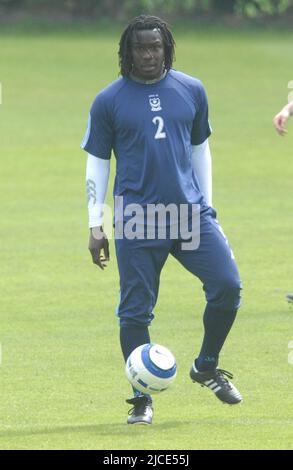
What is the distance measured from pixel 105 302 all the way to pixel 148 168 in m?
5.12

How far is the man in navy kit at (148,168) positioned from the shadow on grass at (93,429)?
0.11 metres

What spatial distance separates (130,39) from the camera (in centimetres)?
977

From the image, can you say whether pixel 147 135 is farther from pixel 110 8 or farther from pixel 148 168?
pixel 110 8

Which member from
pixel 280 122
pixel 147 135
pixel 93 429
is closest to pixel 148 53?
pixel 147 135

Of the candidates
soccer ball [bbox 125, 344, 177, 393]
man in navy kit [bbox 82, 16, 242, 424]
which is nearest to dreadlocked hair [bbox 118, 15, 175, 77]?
man in navy kit [bbox 82, 16, 242, 424]

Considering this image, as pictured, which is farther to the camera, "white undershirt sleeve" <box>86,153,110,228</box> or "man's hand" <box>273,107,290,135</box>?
"man's hand" <box>273,107,290,135</box>

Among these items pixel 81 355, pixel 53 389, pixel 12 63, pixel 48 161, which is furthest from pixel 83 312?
pixel 12 63

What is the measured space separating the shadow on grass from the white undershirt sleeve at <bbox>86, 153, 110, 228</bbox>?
1.32 metres

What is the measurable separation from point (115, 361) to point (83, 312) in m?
2.28

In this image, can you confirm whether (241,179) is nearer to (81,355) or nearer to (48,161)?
(48,161)

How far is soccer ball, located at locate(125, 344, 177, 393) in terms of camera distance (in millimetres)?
9578

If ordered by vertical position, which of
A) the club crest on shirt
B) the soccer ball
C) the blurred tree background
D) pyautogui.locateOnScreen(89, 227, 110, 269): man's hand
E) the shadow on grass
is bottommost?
the shadow on grass

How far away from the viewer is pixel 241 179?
24172 millimetres

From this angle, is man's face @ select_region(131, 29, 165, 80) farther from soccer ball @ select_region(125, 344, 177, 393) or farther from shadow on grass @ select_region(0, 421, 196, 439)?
shadow on grass @ select_region(0, 421, 196, 439)
